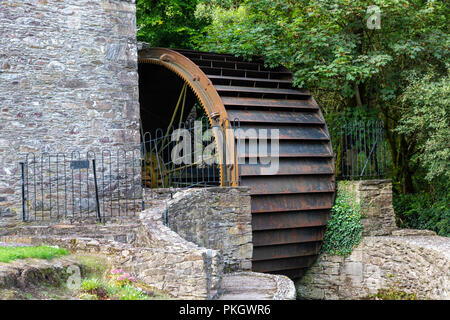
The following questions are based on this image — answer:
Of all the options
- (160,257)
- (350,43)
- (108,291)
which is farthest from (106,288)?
(350,43)

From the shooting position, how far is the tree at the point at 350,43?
9.54 metres

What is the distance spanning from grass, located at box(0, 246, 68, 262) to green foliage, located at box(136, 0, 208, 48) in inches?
340

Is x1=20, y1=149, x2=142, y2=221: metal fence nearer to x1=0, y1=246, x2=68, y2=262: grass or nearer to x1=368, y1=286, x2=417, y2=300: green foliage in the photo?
x1=0, y1=246, x2=68, y2=262: grass

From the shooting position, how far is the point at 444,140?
864 cm

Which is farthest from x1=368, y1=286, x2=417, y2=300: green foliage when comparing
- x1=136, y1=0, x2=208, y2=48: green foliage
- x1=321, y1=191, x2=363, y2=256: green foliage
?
x1=136, y1=0, x2=208, y2=48: green foliage

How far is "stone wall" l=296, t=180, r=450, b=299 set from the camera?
823 centimetres

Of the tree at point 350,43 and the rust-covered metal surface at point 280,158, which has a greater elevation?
the tree at point 350,43

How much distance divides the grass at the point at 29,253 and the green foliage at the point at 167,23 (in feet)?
28.3

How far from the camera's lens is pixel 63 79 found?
8.24 meters

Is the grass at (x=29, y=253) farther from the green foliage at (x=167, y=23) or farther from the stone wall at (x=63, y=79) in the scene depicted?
the green foliage at (x=167, y=23)

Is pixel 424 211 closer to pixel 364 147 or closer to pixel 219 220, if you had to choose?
pixel 364 147

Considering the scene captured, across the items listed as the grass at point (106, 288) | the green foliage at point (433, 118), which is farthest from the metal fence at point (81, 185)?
the green foliage at point (433, 118)

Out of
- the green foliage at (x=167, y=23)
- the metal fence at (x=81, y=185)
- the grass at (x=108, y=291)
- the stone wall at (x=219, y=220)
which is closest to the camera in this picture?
the grass at (x=108, y=291)
